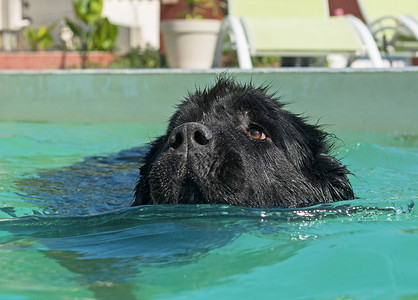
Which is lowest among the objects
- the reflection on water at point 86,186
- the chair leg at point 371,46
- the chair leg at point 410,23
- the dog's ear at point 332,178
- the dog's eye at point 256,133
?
the reflection on water at point 86,186

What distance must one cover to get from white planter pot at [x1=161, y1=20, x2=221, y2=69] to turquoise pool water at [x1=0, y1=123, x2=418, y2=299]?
26.8 ft

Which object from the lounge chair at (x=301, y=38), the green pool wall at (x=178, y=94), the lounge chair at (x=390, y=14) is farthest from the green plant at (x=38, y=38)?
the green pool wall at (x=178, y=94)

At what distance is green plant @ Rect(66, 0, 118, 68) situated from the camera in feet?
44.1

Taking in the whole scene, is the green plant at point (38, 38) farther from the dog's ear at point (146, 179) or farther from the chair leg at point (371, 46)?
the dog's ear at point (146, 179)

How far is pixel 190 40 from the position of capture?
12.0 metres

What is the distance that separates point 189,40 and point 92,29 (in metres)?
3.39

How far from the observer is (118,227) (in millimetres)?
2875

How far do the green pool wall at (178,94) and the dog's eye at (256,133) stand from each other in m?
2.84

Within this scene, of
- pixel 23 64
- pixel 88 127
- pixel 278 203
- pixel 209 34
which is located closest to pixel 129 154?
pixel 88 127

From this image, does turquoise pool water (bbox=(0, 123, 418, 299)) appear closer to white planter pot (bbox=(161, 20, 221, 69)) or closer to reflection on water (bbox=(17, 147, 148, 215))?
reflection on water (bbox=(17, 147, 148, 215))

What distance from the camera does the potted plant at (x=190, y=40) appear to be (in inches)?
469

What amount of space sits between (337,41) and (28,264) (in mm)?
6707

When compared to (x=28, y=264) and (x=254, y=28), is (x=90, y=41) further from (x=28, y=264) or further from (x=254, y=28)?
(x=28, y=264)

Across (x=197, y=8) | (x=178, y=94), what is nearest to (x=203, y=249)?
(x=178, y=94)
